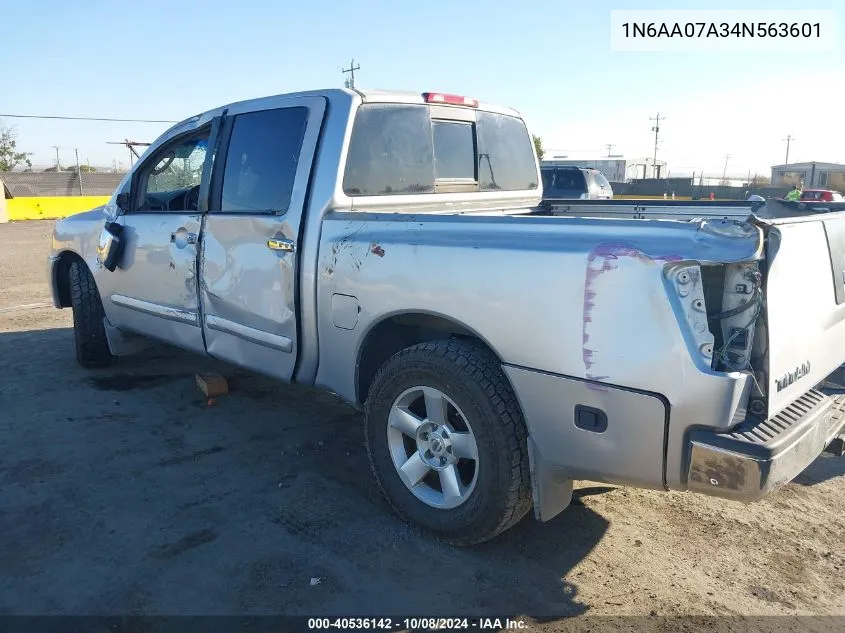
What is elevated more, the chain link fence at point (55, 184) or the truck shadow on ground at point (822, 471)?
the chain link fence at point (55, 184)

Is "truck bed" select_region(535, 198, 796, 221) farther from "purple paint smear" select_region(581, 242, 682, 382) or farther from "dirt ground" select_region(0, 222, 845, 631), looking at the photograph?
"dirt ground" select_region(0, 222, 845, 631)

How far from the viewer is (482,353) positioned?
2857 millimetres

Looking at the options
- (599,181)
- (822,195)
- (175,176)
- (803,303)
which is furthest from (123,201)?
(822,195)

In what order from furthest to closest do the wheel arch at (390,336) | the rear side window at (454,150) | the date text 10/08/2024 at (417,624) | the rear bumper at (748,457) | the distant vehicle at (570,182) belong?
the distant vehicle at (570,182) < the rear side window at (454,150) < the wheel arch at (390,336) < the date text 10/08/2024 at (417,624) < the rear bumper at (748,457)

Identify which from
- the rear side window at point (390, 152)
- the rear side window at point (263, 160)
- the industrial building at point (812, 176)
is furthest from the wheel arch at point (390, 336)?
the industrial building at point (812, 176)

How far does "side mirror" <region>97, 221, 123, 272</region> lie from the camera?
490 cm

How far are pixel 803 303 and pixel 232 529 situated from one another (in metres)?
2.64

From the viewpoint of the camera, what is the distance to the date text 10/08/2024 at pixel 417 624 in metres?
2.50

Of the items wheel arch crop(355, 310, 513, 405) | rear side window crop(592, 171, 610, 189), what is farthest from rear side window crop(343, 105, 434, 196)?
rear side window crop(592, 171, 610, 189)

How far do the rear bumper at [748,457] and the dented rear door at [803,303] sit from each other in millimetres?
94

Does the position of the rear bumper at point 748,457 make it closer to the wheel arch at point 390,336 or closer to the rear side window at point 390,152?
the wheel arch at point 390,336

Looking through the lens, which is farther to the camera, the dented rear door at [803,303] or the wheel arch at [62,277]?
the wheel arch at [62,277]

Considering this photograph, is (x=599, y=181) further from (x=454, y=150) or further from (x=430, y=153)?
(x=430, y=153)

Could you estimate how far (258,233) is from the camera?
12.2 ft
